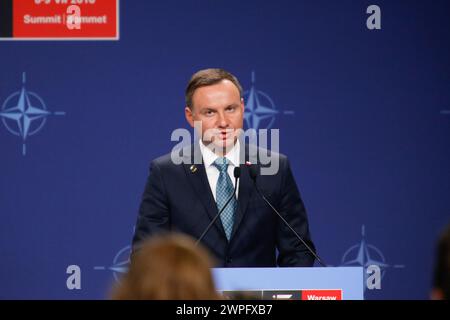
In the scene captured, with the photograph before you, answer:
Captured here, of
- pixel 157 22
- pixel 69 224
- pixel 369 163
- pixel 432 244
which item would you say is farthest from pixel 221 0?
pixel 432 244

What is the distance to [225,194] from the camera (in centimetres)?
354

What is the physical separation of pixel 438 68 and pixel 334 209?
42.2 inches

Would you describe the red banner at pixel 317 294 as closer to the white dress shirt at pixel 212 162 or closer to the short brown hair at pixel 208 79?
the white dress shirt at pixel 212 162

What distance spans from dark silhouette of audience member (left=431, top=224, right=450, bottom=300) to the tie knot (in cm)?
224

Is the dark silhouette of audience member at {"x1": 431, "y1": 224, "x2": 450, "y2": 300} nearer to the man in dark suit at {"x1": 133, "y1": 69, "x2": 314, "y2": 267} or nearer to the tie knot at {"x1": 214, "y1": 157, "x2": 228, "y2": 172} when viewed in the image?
the man in dark suit at {"x1": 133, "y1": 69, "x2": 314, "y2": 267}

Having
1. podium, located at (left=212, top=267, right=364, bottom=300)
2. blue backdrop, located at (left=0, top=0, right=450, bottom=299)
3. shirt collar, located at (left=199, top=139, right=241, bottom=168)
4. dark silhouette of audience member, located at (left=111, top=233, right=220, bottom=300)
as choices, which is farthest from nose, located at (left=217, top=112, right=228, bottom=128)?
dark silhouette of audience member, located at (left=111, top=233, right=220, bottom=300)

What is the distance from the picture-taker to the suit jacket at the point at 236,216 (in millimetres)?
3402

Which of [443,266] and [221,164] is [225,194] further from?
[443,266]

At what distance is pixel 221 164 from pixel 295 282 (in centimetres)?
100

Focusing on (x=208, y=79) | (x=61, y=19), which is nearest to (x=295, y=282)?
(x=208, y=79)
